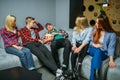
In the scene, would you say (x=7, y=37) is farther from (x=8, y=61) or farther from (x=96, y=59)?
(x=96, y=59)

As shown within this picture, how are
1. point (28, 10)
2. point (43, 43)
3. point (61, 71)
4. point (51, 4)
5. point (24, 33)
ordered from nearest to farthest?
point (61, 71) < point (24, 33) < point (43, 43) < point (28, 10) < point (51, 4)

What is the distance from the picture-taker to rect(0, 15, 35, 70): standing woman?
10.2ft

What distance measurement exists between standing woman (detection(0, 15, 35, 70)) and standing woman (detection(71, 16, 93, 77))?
29.9 inches

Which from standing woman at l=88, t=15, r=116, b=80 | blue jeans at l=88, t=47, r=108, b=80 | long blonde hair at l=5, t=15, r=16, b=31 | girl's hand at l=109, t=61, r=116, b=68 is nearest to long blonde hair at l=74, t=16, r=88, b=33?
standing woman at l=88, t=15, r=116, b=80

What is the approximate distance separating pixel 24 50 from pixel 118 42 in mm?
1615

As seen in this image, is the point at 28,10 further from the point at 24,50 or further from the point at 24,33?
the point at 24,50

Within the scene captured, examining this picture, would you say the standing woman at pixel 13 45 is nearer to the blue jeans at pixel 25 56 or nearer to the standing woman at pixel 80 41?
the blue jeans at pixel 25 56

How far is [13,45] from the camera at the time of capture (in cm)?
325

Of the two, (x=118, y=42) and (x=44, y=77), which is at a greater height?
(x=118, y=42)

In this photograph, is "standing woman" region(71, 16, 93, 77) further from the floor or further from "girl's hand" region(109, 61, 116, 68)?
"girl's hand" region(109, 61, 116, 68)

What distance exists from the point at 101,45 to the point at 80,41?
482mm

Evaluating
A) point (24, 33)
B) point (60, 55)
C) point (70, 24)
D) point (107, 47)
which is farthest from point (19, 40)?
point (107, 47)

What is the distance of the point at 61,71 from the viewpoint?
307 centimetres

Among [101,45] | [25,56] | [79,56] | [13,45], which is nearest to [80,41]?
[79,56]
